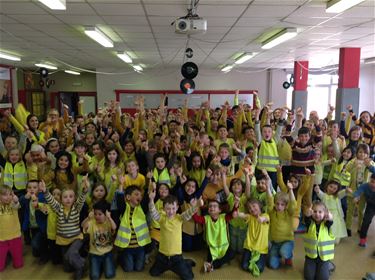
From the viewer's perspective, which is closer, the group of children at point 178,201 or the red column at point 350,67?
the group of children at point 178,201

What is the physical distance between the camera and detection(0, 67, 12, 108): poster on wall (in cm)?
1330

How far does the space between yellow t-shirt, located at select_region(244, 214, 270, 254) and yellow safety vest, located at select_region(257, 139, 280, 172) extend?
1.32 meters

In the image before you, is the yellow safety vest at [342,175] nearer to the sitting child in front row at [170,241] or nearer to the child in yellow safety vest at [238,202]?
the child in yellow safety vest at [238,202]

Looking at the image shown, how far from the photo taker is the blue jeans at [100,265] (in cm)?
356

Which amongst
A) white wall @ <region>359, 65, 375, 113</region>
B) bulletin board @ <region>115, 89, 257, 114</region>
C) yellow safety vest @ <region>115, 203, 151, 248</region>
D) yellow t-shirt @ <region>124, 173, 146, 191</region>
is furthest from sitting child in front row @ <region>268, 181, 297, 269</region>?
white wall @ <region>359, 65, 375, 113</region>

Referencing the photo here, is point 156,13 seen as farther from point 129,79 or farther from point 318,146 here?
point 129,79

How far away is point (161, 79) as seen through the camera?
579 inches

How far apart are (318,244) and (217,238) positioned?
44.8 inches

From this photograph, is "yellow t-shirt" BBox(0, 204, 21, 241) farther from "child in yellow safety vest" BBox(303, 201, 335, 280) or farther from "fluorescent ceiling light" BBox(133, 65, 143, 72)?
"fluorescent ceiling light" BBox(133, 65, 143, 72)

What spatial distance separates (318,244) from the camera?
3486 mm

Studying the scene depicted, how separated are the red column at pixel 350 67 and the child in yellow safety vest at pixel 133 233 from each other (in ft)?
23.3

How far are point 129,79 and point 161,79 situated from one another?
148 cm

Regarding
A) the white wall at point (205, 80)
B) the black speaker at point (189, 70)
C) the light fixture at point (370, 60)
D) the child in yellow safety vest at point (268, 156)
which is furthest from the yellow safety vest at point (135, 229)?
the white wall at point (205, 80)

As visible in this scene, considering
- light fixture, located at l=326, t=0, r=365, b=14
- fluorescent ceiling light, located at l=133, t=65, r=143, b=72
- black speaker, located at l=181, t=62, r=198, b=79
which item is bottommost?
black speaker, located at l=181, t=62, r=198, b=79
